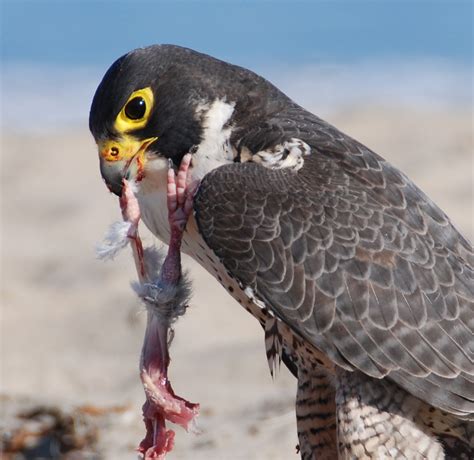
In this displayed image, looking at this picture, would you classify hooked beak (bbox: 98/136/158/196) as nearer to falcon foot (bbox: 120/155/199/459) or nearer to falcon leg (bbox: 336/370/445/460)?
falcon foot (bbox: 120/155/199/459)

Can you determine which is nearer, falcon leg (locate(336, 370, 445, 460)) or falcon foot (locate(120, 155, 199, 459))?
falcon leg (locate(336, 370, 445, 460))

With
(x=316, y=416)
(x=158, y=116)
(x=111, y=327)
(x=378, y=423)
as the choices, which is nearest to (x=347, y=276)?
(x=378, y=423)

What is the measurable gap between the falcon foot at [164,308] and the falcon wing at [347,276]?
0.16m

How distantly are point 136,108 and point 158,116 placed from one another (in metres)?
0.08

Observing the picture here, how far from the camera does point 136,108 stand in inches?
168

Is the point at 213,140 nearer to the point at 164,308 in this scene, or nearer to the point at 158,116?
the point at 158,116

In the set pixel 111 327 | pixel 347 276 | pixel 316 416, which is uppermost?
pixel 111 327

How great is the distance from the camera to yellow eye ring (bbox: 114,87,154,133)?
4219 millimetres

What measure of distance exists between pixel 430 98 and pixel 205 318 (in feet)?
51.7

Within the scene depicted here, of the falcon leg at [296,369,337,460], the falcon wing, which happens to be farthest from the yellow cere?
the falcon leg at [296,369,337,460]

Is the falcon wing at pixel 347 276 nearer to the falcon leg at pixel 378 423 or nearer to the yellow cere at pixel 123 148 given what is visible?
the falcon leg at pixel 378 423

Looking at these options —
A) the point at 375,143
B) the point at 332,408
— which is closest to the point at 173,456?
the point at 332,408

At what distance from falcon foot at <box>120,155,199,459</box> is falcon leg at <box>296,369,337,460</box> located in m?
0.39

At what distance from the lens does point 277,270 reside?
159 inches
